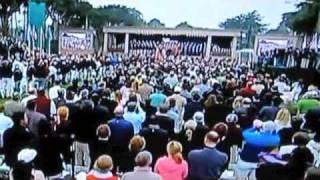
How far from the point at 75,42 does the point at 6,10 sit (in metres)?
5.94

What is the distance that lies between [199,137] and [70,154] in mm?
2403

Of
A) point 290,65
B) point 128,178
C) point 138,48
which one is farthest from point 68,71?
point 138,48

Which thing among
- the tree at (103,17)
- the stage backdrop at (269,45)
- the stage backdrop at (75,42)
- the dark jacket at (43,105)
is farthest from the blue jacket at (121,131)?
the tree at (103,17)

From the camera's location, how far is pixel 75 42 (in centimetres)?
5841

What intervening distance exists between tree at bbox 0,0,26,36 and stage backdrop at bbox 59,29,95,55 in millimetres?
4308

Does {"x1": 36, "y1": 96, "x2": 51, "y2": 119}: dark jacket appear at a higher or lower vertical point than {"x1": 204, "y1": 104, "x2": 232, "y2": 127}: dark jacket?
higher

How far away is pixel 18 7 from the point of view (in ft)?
190

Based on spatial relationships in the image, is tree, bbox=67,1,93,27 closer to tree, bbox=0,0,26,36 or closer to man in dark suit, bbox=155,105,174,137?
tree, bbox=0,0,26,36

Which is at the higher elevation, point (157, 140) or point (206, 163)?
point (206, 163)

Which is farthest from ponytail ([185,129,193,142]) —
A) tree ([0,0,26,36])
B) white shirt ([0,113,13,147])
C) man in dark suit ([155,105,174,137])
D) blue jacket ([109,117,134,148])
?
tree ([0,0,26,36])

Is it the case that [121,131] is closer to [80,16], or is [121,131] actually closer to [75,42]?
[75,42]

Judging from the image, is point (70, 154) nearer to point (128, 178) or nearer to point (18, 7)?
point (128, 178)

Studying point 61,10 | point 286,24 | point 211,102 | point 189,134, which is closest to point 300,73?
point 211,102

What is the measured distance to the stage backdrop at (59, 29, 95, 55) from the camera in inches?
2272
